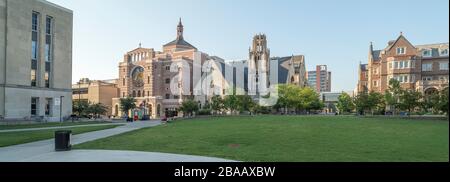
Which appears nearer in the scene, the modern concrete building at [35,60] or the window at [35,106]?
the modern concrete building at [35,60]

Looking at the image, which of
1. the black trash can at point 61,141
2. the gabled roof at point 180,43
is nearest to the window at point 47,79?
the black trash can at point 61,141

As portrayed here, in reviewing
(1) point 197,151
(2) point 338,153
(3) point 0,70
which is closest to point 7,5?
(3) point 0,70

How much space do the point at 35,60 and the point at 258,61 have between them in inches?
2631

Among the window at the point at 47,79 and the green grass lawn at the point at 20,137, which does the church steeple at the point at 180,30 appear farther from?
the green grass lawn at the point at 20,137

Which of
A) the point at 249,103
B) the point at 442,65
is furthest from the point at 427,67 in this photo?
the point at 249,103

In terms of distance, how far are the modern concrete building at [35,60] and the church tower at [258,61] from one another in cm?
5836

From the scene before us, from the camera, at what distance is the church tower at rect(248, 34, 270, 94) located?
9862cm

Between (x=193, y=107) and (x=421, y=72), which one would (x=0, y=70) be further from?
→ (x=421, y=72)

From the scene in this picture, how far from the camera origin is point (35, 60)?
47344 mm

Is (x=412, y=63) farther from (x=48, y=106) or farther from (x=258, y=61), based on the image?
(x=48, y=106)

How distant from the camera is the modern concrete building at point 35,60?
4281 centimetres

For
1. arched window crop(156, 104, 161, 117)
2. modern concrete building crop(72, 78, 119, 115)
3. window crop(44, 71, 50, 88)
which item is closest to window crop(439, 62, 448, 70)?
arched window crop(156, 104, 161, 117)
